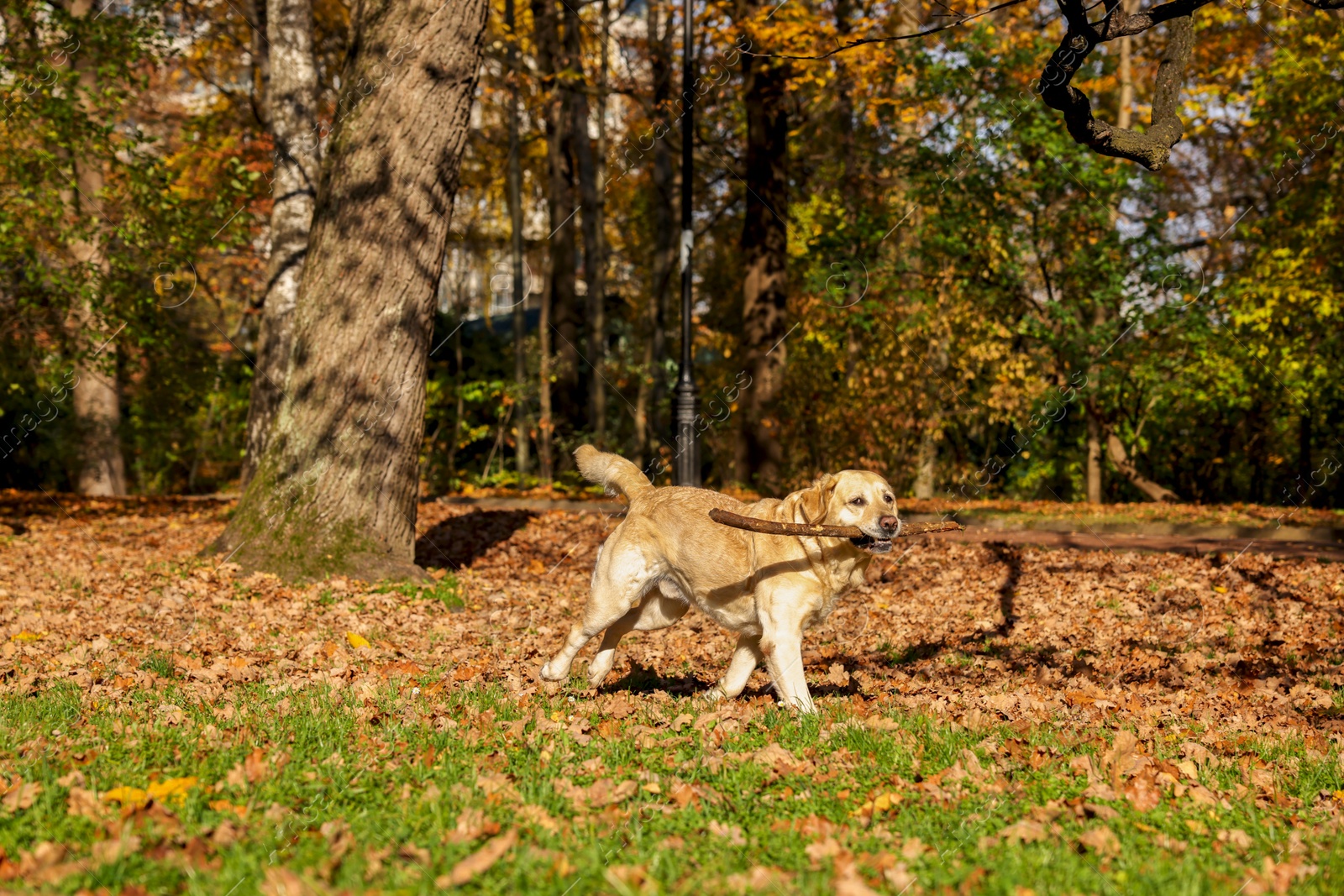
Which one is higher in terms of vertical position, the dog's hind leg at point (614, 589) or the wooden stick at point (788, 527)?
the wooden stick at point (788, 527)

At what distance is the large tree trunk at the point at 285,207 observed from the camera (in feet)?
44.4

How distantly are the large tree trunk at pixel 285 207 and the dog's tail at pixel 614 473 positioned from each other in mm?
8124

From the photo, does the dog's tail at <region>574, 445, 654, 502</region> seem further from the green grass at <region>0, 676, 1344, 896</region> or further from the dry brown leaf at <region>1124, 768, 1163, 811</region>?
the dry brown leaf at <region>1124, 768, 1163, 811</region>

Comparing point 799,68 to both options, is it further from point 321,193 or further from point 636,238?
point 636,238

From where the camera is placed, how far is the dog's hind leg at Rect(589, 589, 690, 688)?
243 inches

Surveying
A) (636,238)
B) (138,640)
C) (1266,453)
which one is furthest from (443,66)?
(636,238)

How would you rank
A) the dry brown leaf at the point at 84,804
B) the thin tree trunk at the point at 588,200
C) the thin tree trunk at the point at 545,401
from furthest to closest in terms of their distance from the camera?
the thin tree trunk at the point at 588,200 < the thin tree trunk at the point at 545,401 < the dry brown leaf at the point at 84,804

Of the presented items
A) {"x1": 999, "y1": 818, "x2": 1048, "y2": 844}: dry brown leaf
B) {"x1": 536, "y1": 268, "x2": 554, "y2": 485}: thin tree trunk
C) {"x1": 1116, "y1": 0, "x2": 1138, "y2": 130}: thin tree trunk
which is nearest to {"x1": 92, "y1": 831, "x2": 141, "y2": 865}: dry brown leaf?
{"x1": 999, "y1": 818, "x2": 1048, "y2": 844}: dry brown leaf

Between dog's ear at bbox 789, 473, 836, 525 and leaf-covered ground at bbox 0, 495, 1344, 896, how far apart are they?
99 centimetres

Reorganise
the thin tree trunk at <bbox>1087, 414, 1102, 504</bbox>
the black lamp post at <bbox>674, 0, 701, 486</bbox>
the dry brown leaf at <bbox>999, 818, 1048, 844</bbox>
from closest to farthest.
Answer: the dry brown leaf at <bbox>999, 818, 1048, 844</bbox>
the black lamp post at <bbox>674, 0, 701, 486</bbox>
the thin tree trunk at <bbox>1087, 414, 1102, 504</bbox>

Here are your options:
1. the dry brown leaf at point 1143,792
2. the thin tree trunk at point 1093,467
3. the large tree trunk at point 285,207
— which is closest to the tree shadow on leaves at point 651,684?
the dry brown leaf at point 1143,792

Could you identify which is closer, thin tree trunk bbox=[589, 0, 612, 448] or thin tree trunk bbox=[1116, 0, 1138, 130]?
thin tree trunk bbox=[1116, 0, 1138, 130]

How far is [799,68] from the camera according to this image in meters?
16.9

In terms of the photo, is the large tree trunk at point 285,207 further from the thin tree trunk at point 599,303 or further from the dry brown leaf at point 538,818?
the dry brown leaf at point 538,818
